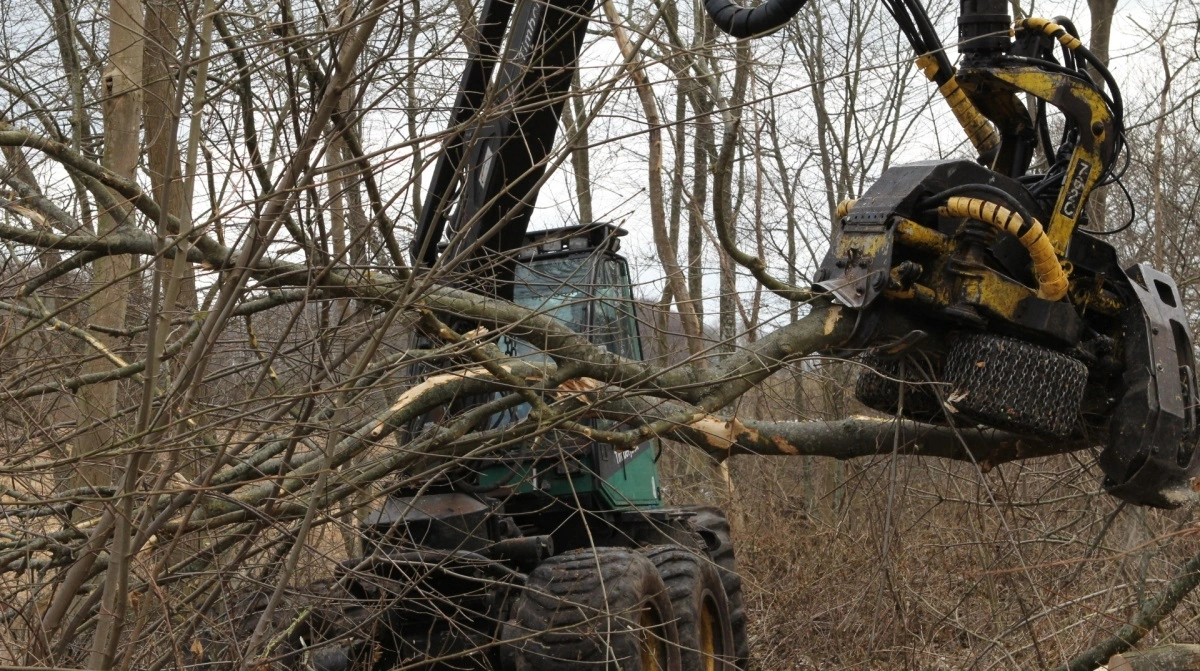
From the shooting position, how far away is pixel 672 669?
5.95 m

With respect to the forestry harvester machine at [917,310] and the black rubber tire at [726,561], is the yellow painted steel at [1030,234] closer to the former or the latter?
the forestry harvester machine at [917,310]

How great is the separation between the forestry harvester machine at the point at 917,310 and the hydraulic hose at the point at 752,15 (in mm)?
10

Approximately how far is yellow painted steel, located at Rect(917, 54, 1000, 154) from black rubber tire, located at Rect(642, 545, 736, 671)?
7.52 ft

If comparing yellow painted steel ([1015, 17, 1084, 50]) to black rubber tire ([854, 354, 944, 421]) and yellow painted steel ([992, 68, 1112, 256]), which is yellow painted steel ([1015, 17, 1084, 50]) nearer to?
yellow painted steel ([992, 68, 1112, 256])

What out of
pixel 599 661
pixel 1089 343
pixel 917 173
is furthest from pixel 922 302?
pixel 599 661

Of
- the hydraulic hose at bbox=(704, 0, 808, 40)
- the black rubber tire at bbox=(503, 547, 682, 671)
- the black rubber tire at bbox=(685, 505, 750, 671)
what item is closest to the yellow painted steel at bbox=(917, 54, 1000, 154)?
the hydraulic hose at bbox=(704, 0, 808, 40)

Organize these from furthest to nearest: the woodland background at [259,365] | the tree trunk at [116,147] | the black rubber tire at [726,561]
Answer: the black rubber tire at [726,561] → the tree trunk at [116,147] → the woodland background at [259,365]

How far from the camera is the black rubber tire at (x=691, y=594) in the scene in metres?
6.11

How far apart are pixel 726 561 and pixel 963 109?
4.16 meters

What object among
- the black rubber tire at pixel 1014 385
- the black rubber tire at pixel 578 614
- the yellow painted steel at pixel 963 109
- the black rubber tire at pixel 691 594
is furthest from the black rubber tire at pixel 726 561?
the yellow painted steel at pixel 963 109

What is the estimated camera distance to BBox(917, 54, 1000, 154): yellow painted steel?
16.1 feet

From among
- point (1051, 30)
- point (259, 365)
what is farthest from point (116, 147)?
point (1051, 30)

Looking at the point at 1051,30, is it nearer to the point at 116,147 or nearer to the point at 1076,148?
the point at 1076,148

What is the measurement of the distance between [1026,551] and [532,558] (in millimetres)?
3305
